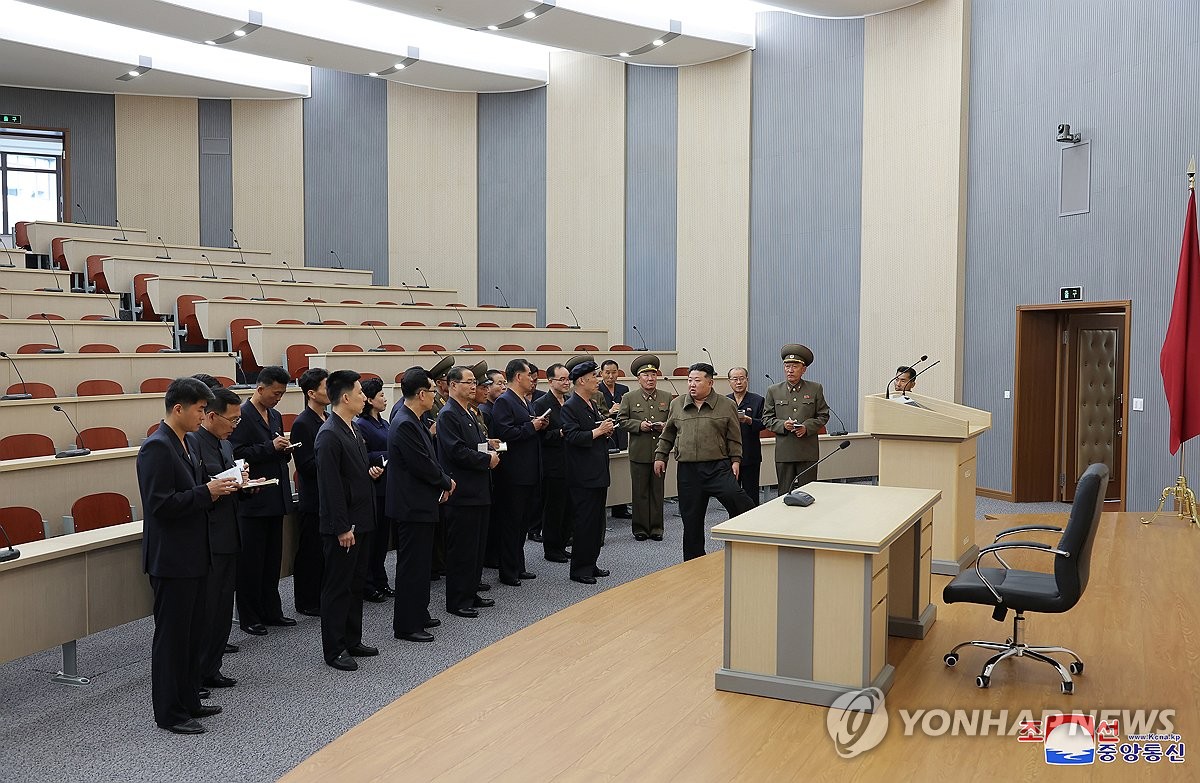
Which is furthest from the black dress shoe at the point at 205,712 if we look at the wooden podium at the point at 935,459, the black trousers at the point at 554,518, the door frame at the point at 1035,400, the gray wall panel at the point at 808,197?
the gray wall panel at the point at 808,197

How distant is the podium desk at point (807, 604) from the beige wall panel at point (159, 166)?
13417mm

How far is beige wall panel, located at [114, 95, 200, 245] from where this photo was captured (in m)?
14.6

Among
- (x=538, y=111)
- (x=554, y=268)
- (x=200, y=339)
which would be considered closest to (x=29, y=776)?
(x=200, y=339)

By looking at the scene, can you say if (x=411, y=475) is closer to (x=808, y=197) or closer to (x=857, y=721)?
(x=857, y=721)

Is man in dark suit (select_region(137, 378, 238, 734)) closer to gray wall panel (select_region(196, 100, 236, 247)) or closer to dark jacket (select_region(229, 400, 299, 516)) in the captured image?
dark jacket (select_region(229, 400, 299, 516))

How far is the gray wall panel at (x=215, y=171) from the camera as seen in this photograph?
14.8 metres

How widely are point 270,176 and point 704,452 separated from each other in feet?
36.9

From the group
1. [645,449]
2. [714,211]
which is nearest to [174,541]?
[645,449]

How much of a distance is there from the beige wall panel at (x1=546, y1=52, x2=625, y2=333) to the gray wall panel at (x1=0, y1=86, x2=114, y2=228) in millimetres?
6686

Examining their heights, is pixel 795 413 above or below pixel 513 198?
below

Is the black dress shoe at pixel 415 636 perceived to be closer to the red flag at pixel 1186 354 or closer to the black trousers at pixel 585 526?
the black trousers at pixel 585 526

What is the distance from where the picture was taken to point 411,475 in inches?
188

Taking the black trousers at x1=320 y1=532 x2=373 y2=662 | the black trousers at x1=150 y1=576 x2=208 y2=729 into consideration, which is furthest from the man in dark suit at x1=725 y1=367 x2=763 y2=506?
the black trousers at x1=150 y1=576 x2=208 y2=729

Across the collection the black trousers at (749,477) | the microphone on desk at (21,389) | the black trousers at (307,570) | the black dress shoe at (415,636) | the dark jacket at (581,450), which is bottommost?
the black dress shoe at (415,636)
